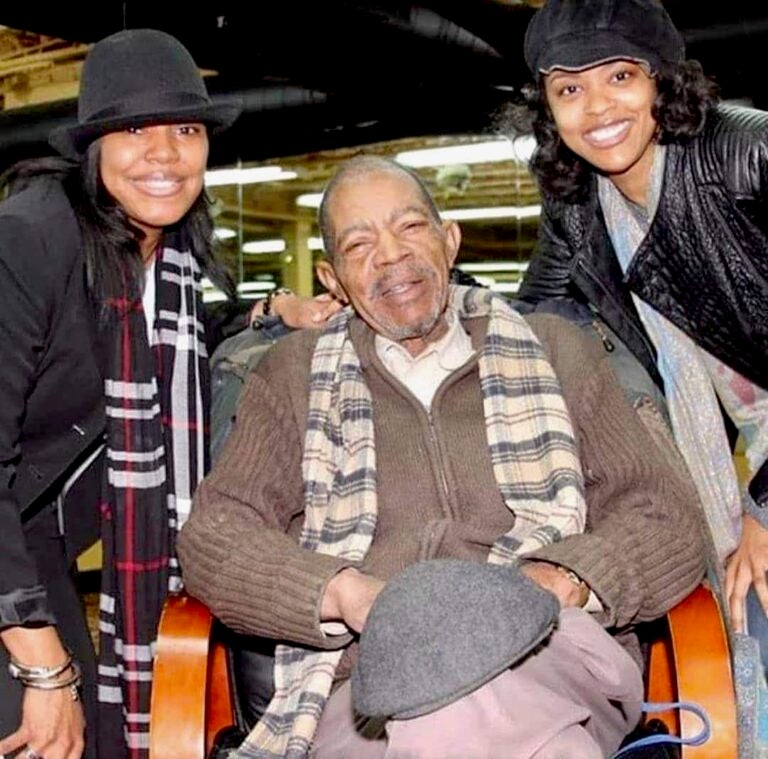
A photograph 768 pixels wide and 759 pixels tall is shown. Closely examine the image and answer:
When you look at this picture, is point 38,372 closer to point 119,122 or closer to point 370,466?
→ point 119,122

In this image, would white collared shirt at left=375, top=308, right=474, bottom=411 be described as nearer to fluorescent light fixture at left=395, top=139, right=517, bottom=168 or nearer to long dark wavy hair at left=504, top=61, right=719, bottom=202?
long dark wavy hair at left=504, top=61, right=719, bottom=202

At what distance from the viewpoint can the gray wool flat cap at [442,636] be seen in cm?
136

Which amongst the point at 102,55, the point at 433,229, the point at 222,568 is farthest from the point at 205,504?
the point at 102,55

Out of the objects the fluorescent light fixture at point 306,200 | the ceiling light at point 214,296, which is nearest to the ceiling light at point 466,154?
the fluorescent light fixture at point 306,200

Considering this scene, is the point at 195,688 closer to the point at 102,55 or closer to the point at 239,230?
the point at 102,55

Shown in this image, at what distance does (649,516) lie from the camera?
75.6 inches

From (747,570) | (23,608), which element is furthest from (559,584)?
(23,608)

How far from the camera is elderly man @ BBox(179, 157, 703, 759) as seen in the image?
5.95ft

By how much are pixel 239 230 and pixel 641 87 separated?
24.4 ft

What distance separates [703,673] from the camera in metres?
1.70

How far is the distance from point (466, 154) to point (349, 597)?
748cm

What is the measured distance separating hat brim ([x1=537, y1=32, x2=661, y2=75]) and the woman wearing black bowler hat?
0.61 m

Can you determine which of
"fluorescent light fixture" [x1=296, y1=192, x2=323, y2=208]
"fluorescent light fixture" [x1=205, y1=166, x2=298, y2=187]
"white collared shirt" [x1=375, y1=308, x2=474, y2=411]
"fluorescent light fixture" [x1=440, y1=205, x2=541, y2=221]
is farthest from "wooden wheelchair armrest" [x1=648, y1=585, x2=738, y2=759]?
"fluorescent light fixture" [x1=440, y1=205, x2=541, y2=221]

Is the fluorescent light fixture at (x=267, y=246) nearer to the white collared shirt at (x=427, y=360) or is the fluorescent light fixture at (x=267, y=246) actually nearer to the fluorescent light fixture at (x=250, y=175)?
the fluorescent light fixture at (x=250, y=175)
